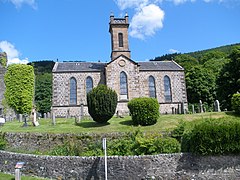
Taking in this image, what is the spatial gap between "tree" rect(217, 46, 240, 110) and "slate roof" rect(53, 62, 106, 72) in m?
18.3

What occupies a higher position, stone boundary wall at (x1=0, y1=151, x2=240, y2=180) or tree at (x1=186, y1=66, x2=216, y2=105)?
tree at (x1=186, y1=66, x2=216, y2=105)

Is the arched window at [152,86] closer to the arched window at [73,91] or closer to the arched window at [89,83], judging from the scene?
the arched window at [89,83]

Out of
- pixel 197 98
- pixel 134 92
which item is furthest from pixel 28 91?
pixel 197 98

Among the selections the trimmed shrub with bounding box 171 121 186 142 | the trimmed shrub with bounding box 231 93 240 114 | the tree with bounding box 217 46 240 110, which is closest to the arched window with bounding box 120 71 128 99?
the tree with bounding box 217 46 240 110

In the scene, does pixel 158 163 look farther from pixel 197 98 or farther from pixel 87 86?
pixel 197 98

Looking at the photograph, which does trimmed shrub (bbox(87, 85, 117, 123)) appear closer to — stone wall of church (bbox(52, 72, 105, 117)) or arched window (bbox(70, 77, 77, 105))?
stone wall of church (bbox(52, 72, 105, 117))

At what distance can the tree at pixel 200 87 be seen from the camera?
164 ft

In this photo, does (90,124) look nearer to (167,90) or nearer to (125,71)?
(125,71)

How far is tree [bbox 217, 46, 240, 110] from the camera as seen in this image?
1427 inches

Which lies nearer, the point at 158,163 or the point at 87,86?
the point at 158,163

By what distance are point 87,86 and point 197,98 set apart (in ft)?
76.6

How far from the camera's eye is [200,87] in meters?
50.0

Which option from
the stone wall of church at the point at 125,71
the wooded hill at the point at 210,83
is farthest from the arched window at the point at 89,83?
the wooded hill at the point at 210,83

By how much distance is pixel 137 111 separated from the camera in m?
23.8
